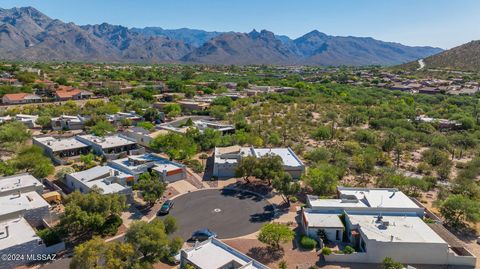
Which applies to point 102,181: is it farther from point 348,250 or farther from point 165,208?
point 348,250

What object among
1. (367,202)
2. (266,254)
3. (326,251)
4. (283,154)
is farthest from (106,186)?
(367,202)

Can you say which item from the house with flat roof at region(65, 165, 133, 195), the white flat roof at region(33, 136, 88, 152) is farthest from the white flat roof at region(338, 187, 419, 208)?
the white flat roof at region(33, 136, 88, 152)

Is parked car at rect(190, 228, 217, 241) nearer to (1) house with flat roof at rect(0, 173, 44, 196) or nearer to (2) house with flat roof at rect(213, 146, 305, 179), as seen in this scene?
(2) house with flat roof at rect(213, 146, 305, 179)

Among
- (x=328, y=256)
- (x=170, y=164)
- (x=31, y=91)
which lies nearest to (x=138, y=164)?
(x=170, y=164)

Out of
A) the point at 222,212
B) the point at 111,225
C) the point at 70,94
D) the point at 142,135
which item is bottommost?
the point at 222,212

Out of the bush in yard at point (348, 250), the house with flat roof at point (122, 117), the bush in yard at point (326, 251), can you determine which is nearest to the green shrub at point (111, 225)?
the bush in yard at point (326, 251)

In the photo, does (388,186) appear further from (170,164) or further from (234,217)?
(170,164)
